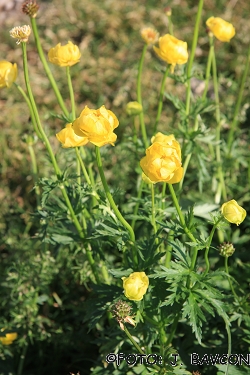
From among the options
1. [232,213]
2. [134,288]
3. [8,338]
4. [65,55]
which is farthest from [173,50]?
[8,338]

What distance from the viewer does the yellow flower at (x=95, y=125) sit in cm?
117

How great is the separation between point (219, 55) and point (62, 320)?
6.27ft

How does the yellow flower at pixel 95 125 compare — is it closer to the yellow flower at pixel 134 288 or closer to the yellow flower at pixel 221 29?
the yellow flower at pixel 134 288

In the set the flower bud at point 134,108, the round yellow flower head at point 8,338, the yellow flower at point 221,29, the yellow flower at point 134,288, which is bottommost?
the round yellow flower head at point 8,338

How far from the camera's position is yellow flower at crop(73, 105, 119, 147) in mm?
1168

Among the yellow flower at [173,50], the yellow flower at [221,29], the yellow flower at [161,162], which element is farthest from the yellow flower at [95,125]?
the yellow flower at [221,29]

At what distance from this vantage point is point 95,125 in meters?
1.17

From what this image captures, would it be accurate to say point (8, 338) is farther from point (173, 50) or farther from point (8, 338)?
point (173, 50)

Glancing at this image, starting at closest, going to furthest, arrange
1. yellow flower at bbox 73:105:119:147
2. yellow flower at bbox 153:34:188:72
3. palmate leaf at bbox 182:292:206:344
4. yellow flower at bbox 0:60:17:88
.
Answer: yellow flower at bbox 73:105:119:147 → palmate leaf at bbox 182:292:206:344 → yellow flower at bbox 0:60:17:88 → yellow flower at bbox 153:34:188:72

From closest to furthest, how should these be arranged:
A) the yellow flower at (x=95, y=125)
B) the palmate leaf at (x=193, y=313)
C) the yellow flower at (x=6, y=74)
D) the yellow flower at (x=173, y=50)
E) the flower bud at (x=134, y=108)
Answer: the yellow flower at (x=95, y=125), the palmate leaf at (x=193, y=313), the yellow flower at (x=6, y=74), the yellow flower at (x=173, y=50), the flower bud at (x=134, y=108)

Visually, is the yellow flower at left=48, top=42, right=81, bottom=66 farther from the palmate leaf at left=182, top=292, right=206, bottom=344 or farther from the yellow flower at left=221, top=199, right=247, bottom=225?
the palmate leaf at left=182, top=292, right=206, bottom=344

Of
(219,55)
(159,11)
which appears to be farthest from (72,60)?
(159,11)

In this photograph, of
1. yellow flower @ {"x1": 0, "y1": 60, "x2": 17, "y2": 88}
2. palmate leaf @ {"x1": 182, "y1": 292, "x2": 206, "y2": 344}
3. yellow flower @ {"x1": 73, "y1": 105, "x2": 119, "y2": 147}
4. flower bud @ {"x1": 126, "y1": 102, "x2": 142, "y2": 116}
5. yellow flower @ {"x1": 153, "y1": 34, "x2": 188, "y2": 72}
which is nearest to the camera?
yellow flower @ {"x1": 73, "y1": 105, "x2": 119, "y2": 147}

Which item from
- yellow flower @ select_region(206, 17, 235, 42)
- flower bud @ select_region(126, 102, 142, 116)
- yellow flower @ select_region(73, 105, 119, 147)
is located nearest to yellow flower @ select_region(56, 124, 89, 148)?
yellow flower @ select_region(73, 105, 119, 147)
